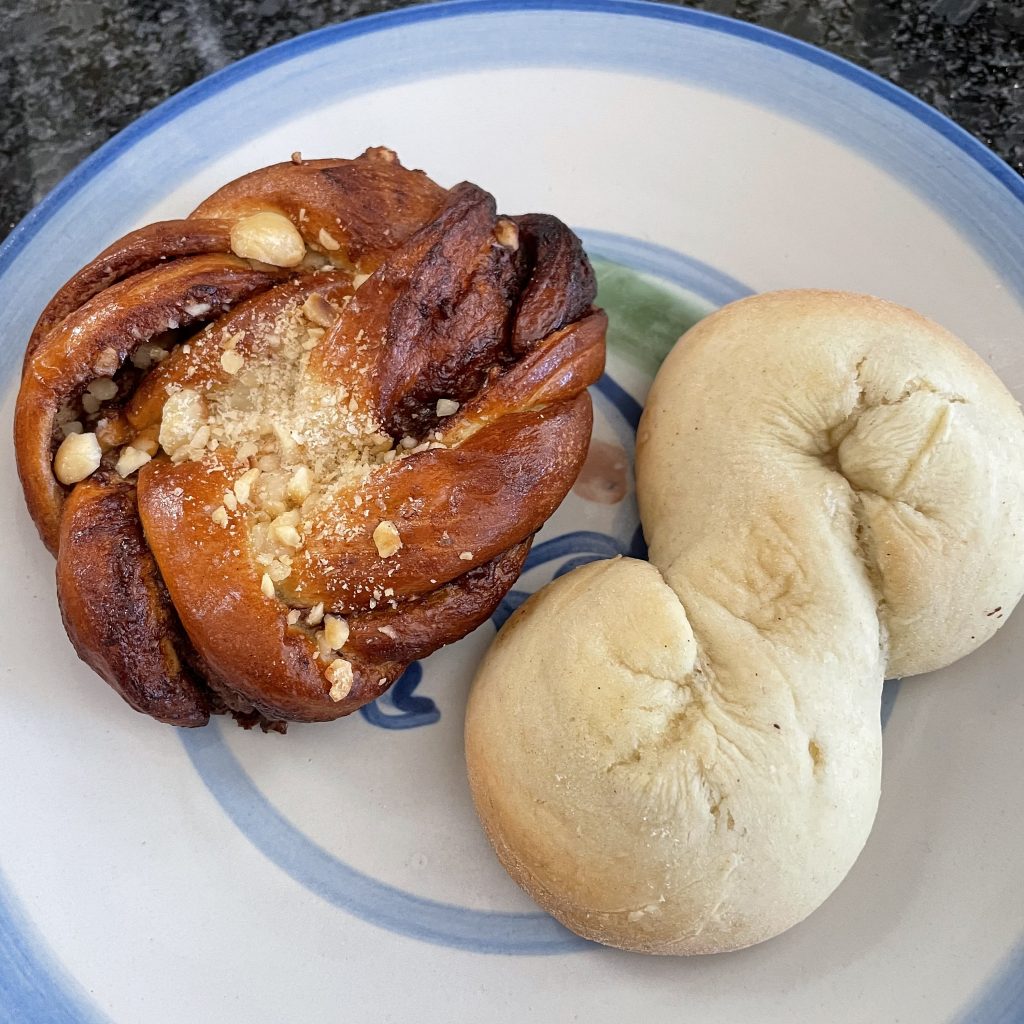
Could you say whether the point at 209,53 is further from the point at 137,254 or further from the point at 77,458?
the point at 77,458

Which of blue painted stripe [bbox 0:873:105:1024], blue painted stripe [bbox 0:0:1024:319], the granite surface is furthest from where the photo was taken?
the granite surface

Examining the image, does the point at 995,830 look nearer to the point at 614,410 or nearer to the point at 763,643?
the point at 763,643

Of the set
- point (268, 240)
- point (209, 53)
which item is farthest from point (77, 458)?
Result: point (209, 53)

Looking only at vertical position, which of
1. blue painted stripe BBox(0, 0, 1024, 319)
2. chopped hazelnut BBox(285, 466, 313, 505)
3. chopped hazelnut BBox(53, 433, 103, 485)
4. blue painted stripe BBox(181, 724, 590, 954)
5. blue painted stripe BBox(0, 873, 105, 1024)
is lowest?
blue painted stripe BBox(0, 873, 105, 1024)

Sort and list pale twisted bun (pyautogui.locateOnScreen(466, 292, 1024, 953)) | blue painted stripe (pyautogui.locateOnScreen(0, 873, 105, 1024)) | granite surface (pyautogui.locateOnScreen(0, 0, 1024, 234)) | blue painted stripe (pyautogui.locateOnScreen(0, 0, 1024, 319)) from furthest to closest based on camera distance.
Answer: granite surface (pyautogui.locateOnScreen(0, 0, 1024, 234)) → blue painted stripe (pyautogui.locateOnScreen(0, 0, 1024, 319)) → blue painted stripe (pyautogui.locateOnScreen(0, 873, 105, 1024)) → pale twisted bun (pyautogui.locateOnScreen(466, 292, 1024, 953))

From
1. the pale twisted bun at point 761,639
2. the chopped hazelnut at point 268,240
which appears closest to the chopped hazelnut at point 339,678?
the pale twisted bun at point 761,639

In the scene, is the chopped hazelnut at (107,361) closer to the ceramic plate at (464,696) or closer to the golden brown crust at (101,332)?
the golden brown crust at (101,332)

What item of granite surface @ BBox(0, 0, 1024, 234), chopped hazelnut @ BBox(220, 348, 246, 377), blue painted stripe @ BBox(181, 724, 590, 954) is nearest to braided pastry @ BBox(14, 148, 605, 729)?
chopped hazelnut @ BBox(220, 348, 246, 377)

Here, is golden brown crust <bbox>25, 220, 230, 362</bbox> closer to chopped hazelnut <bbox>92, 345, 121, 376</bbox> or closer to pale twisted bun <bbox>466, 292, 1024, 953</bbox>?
chopped hazelnut <bbox>92, 345, 121, 376</bbox>
